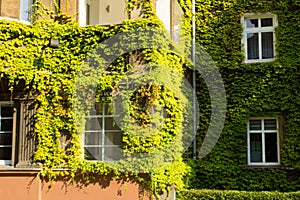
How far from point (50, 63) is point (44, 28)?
1.06m

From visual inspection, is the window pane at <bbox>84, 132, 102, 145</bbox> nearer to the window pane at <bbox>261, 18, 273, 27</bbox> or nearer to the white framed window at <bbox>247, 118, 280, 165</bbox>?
the white framed window at <bbox>247, 118, 280, 165</bbox>

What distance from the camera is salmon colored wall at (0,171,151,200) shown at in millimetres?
10727

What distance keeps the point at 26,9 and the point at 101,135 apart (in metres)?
4.37

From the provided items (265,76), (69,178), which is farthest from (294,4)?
(69,178)

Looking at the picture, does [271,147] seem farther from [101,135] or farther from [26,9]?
[26,9]

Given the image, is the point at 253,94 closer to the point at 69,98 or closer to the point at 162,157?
the point at 162,157

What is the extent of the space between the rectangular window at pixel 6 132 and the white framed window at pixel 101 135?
2069 millimetres

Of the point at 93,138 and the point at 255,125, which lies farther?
the point at 255,125

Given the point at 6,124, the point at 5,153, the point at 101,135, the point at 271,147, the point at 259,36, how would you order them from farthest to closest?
1. the point at 259,36
2. the point at 271,147
3. the point at 6,124
4. the point at 5,153
5. the point at 101,135

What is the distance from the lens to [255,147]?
1391cm

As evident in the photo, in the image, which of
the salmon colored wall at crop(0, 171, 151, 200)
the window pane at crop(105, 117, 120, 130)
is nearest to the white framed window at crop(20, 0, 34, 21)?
the window pane at crop(105, 117, 120, 130)

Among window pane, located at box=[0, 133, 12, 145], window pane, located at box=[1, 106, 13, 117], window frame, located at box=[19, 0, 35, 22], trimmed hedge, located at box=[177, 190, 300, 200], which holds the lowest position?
trimmed hedge, located at box=[177, 190, 300, 200]

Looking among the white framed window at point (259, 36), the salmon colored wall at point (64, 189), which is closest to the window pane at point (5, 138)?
the salmon colored wall at point (64, 189)

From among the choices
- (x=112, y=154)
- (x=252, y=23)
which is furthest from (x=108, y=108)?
(x=252, y=23)
